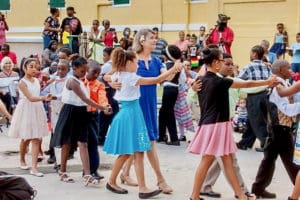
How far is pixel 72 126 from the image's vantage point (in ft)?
27.2

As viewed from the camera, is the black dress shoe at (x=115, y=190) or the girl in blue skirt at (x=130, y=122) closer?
the girl in blue skirt at (x=130, y=122)

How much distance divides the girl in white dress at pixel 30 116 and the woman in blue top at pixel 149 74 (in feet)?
5.51

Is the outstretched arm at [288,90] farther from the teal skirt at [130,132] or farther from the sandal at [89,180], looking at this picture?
the sandal at [89,180]

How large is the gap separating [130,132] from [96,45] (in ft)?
35.3

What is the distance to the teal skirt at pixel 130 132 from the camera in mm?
7590

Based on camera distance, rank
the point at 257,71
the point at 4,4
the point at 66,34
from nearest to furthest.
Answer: the point at 257,71
the point at 66,34
the point at 4,4

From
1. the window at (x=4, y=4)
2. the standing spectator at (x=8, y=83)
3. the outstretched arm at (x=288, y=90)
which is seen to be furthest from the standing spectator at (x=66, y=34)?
the outstretched arm at (x=288, y=90)

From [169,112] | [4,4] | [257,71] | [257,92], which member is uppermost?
[4,4]

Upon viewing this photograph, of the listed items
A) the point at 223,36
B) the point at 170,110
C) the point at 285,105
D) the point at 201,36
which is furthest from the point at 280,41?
the point at 285,105

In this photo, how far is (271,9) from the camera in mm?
19359

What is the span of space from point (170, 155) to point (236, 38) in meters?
10.3

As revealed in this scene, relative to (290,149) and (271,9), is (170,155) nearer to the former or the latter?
(290,149)

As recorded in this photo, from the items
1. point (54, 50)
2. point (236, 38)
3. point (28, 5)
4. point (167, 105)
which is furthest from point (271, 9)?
point (28, 5)

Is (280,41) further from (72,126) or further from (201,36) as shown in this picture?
(72,126)
